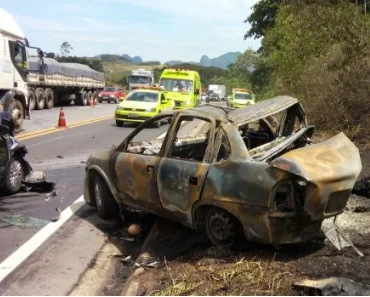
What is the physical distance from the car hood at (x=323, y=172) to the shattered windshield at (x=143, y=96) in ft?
53.7

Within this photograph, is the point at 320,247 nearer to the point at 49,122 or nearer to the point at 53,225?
the point at 53,225

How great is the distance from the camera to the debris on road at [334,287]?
3.74 metres

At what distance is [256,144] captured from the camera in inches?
251

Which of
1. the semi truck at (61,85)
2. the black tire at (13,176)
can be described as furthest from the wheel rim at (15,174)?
the semi truck at (61,85)

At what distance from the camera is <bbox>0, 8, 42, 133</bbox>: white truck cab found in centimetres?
1623

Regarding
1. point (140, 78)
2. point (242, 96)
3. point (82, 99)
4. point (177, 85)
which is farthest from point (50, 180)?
point (140, 78)

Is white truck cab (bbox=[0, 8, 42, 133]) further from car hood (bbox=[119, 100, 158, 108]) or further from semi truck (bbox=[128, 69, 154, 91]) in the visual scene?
semi truck (bbox=[128, 69, 154, 91])

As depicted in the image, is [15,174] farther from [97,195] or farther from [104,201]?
[104,201]

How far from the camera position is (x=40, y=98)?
29.1 m

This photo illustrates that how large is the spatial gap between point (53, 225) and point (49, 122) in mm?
15185

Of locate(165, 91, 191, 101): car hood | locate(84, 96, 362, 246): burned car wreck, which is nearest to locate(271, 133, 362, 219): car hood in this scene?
locate(84, 96, 362, 246): burned car wreck

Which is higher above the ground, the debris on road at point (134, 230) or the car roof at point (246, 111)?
the car roof at point (246, 111)

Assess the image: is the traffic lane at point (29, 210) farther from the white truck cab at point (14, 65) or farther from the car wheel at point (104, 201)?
the white truck cab at point (14, 65)

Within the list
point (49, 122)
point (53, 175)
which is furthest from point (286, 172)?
point (49, 122)
